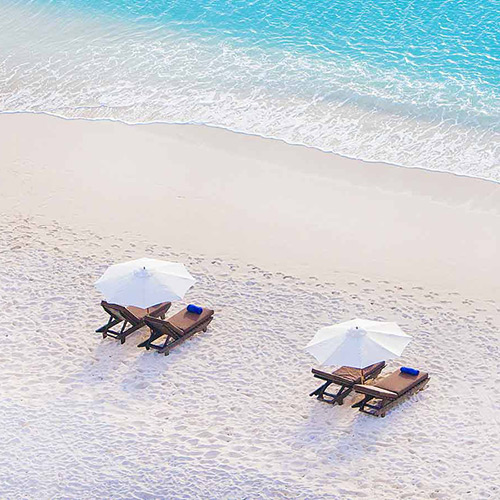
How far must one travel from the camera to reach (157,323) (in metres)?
14.3

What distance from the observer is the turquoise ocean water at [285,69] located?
21375 millimetres

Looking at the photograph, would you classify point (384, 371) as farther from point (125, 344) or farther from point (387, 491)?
point (125, 344)

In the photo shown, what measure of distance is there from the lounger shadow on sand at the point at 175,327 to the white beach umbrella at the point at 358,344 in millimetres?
1947

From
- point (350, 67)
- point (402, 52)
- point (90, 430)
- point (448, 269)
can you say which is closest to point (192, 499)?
point (90, 430)

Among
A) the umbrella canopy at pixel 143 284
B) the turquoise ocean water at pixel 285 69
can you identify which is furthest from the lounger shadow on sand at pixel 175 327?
the turquoise ocean water at pixel 285 69

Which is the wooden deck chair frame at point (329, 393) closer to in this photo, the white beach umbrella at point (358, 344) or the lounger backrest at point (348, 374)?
the lounger backrest at point (348, 374)

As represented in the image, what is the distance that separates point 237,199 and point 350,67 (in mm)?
7989

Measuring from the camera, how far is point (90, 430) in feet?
40.1

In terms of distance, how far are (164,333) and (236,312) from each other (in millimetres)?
1319

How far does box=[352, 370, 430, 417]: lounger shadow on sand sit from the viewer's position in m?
12.9

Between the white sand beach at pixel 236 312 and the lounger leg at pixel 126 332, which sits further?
the lounger leg at pixel 126 332

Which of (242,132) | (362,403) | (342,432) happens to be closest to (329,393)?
(362,403)

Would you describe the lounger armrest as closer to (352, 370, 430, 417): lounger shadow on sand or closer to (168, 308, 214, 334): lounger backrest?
(352, 370, 430, 417): lounger shadow on sand

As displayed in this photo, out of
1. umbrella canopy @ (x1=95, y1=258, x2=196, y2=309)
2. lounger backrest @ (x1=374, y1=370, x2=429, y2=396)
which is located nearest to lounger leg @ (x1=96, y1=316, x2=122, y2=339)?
umbrella canopy @ (x1=95, y1=258, x2=196, y2=309)
